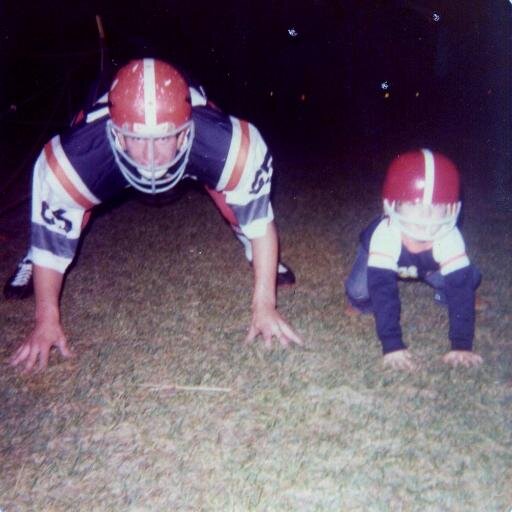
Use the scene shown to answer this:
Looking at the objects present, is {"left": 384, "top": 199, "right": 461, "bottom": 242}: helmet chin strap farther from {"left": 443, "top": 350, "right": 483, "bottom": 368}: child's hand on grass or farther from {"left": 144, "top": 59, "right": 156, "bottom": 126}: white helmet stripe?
{"left": 144, "top": 59, "right": 156, "bottom": 126}: white helmet stripe

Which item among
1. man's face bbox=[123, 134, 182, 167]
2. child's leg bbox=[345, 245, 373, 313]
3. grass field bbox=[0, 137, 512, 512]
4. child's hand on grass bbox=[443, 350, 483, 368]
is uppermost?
man's face bbox=[123, 134, 182, 167]

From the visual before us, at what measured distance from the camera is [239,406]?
212 centimetres

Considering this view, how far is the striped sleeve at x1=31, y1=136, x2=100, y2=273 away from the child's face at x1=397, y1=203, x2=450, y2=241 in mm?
1204

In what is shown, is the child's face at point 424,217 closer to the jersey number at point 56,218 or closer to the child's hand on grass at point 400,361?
the child's hand on grass at point 400,361

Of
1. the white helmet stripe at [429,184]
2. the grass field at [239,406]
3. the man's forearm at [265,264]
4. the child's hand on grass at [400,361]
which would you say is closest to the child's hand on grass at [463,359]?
the grass field at [239,406]

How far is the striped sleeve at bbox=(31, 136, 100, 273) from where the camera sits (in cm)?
227

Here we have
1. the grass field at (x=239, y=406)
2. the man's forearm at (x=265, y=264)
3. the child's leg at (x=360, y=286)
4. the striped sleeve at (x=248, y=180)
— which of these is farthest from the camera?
the child's leg at (x=360, y=286)

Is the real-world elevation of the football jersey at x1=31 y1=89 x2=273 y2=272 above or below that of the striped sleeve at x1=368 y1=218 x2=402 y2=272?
above

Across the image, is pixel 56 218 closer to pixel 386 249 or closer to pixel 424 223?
pixel 386 249

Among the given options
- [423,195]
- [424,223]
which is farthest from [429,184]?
[424,223]

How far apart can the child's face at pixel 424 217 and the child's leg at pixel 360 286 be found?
40 centimetres

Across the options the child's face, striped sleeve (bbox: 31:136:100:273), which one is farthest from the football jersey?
the child's face

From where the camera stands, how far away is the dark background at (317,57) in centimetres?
945

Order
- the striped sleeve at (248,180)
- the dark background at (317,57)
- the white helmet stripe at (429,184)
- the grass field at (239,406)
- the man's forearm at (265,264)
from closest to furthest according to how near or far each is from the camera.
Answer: the grass field at (239,406) → the white helmet stripe at (429,184) → the striped sleeve at (248,180) → the man's forearm at (265,264) → the dark background at (317,57)
